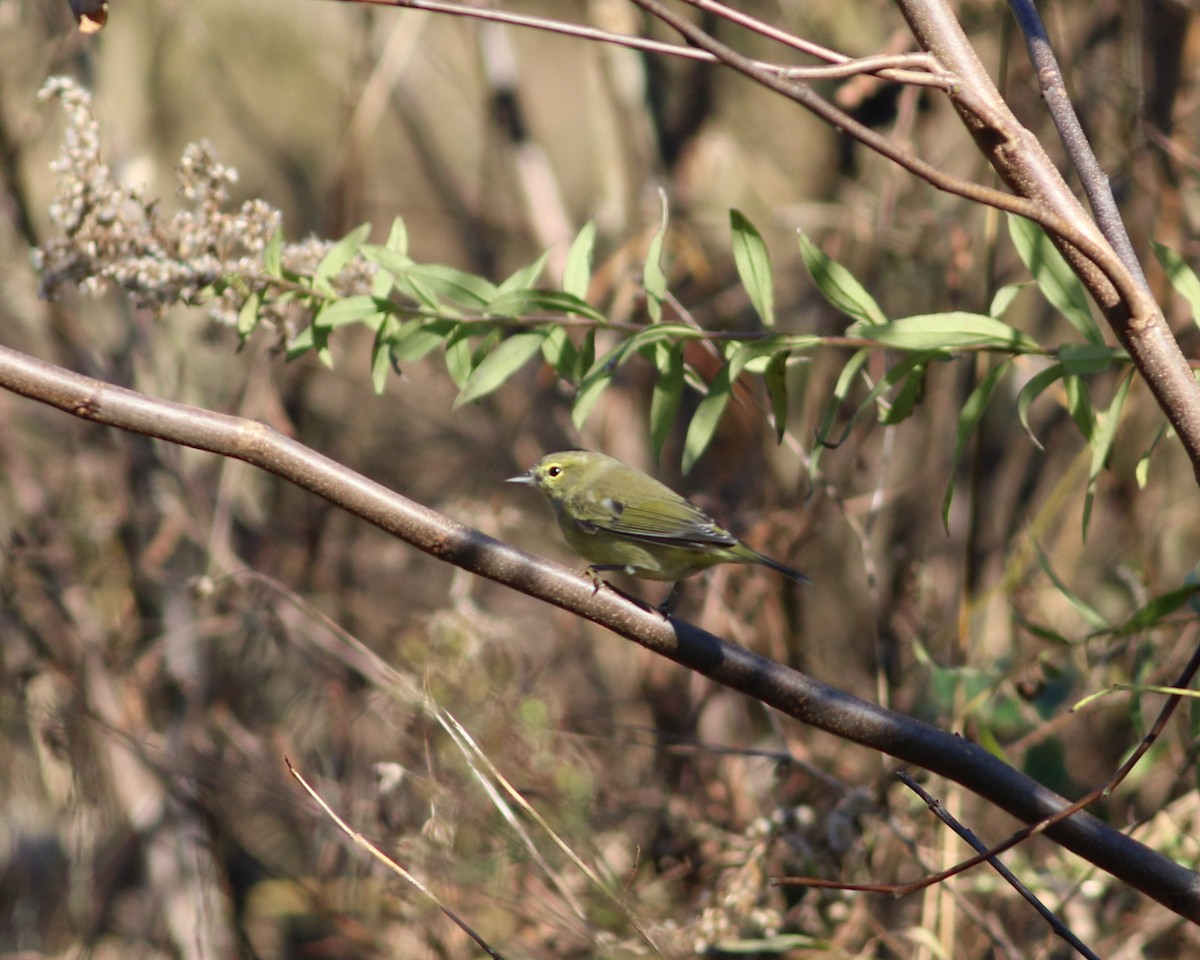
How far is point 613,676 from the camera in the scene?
425 cm

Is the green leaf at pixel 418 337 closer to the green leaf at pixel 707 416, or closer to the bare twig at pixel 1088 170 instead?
the green leaf at pixel 707 416

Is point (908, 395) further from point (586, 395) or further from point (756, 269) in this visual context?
point (586, 395)

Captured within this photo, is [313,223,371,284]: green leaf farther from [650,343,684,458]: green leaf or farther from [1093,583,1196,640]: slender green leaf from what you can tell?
[1093,583,1196,640]: slender green leaf

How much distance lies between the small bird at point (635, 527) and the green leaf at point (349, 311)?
26.4 inches

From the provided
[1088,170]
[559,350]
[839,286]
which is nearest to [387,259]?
[559,350]

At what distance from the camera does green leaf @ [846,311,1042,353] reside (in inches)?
69.0

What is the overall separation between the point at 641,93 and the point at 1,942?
3760 millimetres

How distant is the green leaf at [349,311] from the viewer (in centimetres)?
194

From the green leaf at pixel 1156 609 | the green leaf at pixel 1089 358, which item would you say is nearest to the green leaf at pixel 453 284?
the green leaf at pixel 1089 358

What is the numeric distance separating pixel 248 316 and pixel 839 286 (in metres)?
0.95

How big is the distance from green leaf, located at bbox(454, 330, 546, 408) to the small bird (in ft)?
1.68

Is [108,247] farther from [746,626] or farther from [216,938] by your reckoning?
[216,938]

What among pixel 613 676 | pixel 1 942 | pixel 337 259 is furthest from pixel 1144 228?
pixel 1 942

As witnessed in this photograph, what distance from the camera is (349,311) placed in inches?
76.7
